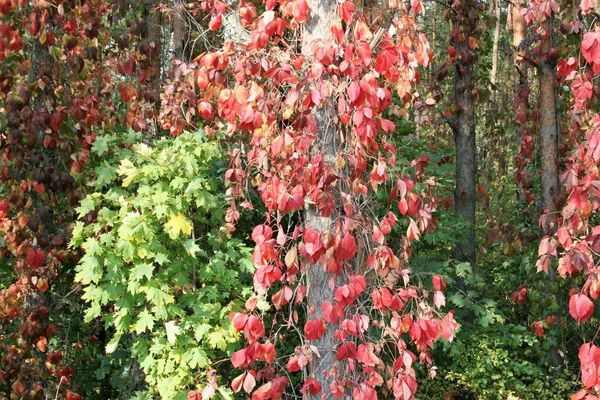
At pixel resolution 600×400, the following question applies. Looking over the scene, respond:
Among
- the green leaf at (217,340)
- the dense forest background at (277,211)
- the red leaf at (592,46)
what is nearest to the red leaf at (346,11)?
the dense forest background at (277,211)

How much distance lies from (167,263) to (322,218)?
1638mm

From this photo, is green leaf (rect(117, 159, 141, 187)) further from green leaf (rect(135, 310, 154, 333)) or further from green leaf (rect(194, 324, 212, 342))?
green leaf (rect(194, 324, 212, 342))

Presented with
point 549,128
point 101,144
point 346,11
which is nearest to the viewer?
point 346,11

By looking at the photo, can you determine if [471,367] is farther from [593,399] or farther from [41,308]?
[41,308]

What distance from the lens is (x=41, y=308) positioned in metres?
5.98

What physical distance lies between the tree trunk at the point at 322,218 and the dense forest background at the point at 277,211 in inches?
0.4

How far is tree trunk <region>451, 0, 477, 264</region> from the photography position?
7531 mm

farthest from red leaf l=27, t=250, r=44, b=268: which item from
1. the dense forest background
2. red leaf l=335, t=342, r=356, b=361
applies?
red leaf l=335, t=342, r=356, b=361

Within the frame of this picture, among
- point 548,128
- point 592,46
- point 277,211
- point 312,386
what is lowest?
point 312,386

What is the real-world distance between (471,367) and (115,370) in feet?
9.87

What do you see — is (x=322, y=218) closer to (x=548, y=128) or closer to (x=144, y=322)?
(x=144, y=322)

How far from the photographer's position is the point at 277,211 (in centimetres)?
426

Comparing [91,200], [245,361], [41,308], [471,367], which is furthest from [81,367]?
[245,361]

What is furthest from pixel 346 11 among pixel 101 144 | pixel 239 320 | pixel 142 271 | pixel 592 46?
pixel 101 144
